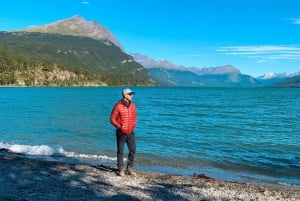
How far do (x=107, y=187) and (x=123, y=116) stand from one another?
3408mm

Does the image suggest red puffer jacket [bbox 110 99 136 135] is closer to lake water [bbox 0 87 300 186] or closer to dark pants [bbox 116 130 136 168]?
dark pants [bbox 116 130 136 168]

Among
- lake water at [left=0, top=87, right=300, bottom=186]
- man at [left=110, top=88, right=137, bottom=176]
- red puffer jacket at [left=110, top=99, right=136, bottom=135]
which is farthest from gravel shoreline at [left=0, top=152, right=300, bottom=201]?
lake water at [left=0, top=87, right=300, bottom=186]

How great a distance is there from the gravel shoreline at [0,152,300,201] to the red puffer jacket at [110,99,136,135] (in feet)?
7.66

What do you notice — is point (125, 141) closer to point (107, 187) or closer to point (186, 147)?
point (107, 187)

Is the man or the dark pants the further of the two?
the dark pants

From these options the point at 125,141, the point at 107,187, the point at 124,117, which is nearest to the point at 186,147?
the point at 125,141

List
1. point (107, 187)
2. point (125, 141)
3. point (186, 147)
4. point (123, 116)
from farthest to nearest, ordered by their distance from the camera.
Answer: point (186, 147) < point (125, 141) < point (123, 116) < point (107, 187)

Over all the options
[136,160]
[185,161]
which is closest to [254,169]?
[185,161]

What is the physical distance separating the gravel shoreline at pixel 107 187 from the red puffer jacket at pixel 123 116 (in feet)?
7.66

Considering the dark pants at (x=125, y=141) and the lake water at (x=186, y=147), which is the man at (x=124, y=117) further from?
the lake water at (x=186, y=147)

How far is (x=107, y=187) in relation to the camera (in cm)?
1630

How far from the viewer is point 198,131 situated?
46.4 metres

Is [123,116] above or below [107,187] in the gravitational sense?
above

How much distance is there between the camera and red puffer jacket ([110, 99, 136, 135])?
717 inches
